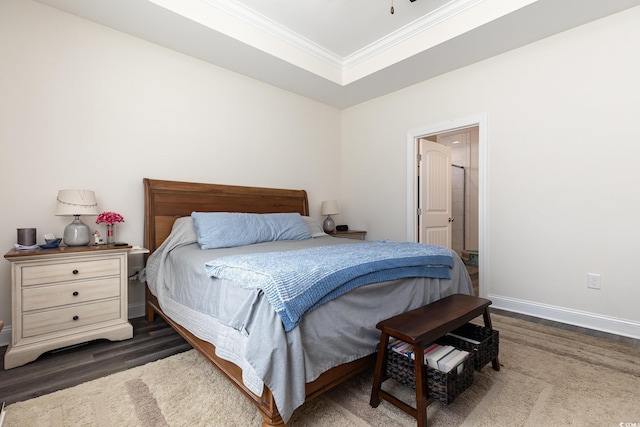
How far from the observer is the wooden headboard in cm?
292

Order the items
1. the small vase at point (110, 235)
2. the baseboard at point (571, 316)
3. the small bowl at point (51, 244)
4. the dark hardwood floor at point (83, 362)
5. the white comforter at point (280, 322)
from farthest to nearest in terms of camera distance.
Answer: the small vase at point (110, 235), the baseboard at point (571, 316), the small bowl at point (51, 244), the dark hardwood floor at point (83, 362), the white comforter at point (280, 322)

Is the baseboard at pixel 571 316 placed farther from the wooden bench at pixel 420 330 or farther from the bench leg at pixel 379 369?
the bench leg at pixel 379 369

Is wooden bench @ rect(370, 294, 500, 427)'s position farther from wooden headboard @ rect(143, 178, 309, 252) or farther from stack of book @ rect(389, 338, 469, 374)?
wooden headboard @ rect(143, 178, 309, 252)

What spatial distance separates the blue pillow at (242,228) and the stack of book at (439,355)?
166 cm

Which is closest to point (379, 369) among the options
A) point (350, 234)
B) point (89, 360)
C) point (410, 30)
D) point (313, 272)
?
point (313, 272)

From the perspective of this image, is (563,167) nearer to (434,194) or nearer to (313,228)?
(434,194)

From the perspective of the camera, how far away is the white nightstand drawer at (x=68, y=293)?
6.76 feet

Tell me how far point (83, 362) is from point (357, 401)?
183 centimetres

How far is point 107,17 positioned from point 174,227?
187 centimetres

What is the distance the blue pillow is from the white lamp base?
0.80m

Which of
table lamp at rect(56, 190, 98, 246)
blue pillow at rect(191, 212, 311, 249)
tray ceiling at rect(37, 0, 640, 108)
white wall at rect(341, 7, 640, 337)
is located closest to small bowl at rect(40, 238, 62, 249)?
table lamp at rect(56, 190, 98, 246)

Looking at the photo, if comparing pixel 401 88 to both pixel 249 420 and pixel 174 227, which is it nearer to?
pixel 174 227

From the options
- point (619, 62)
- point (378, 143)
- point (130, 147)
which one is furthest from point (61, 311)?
point (619, 62)

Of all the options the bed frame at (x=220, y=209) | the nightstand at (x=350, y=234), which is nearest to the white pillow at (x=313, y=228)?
the bed frame at (x=220, y=209)
